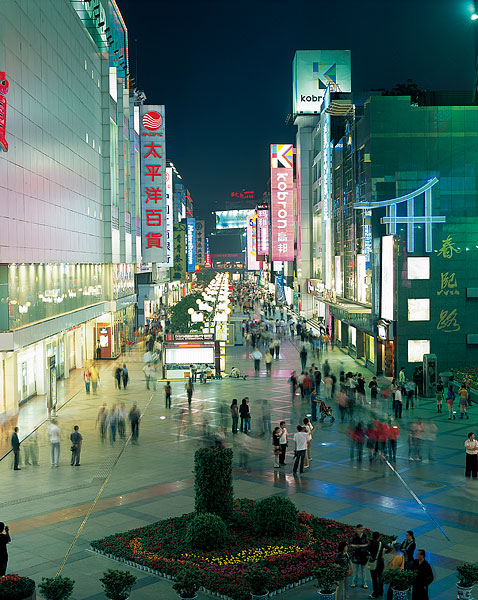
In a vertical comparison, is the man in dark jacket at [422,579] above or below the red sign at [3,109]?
below

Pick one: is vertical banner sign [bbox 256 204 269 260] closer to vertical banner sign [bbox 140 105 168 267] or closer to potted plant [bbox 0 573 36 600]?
vertical banner sign [bbox 140 105 168 267]

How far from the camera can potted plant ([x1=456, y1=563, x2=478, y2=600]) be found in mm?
11406

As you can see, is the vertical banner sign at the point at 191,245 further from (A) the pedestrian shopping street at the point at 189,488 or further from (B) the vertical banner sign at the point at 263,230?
(A) the pedestrian shopping street at the point at 189,488

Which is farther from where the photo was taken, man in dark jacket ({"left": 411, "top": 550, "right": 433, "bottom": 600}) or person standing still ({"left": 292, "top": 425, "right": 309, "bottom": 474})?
person standing still ({"left": 292, "top": 425, "right": 309, "bottom": 474})

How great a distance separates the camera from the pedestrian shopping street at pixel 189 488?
14328 millimetres

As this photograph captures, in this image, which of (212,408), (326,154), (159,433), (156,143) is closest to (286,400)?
(212,408)

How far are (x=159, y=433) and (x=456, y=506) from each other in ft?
40.4

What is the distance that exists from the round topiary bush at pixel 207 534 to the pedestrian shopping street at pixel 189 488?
51.4 inches

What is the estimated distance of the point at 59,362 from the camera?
41.3 meters

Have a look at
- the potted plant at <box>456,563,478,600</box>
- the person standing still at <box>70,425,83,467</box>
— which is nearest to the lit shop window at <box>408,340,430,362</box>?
the person standing still at <box>70,425,83,467</box>

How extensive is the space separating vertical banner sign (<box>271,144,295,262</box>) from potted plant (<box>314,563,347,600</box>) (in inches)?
2882

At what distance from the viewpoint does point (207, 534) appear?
14.5 metres

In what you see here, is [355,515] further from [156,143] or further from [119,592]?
[156,143]

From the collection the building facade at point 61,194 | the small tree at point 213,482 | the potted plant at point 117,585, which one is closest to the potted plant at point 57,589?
the potted plant at point 117,585
